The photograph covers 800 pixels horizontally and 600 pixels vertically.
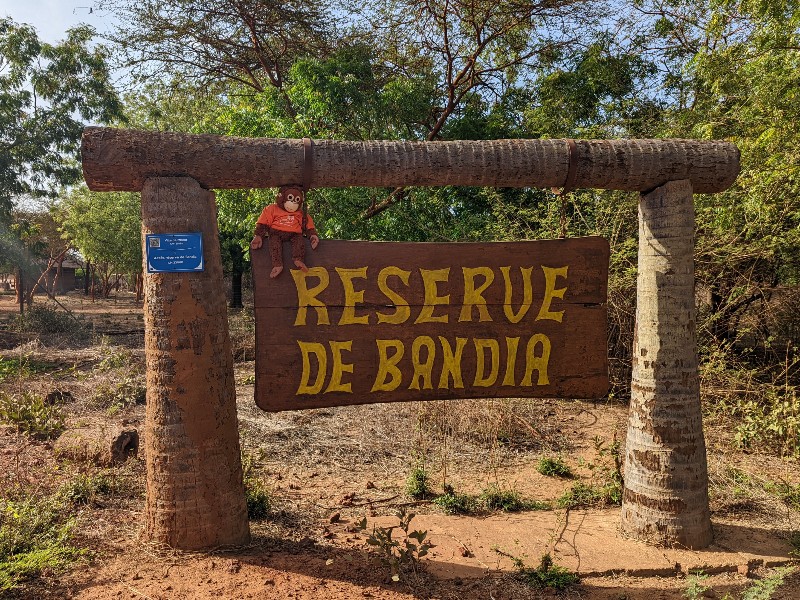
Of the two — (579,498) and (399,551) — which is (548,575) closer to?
(399,551)

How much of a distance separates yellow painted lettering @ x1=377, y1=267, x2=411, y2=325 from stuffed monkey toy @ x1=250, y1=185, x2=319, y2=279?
454 millimetres

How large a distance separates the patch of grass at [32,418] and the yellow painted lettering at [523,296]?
465cm

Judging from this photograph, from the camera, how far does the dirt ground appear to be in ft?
9.86

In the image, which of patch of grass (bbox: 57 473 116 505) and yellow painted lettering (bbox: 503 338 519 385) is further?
patch of grass (bbox: 57 473 116 505)

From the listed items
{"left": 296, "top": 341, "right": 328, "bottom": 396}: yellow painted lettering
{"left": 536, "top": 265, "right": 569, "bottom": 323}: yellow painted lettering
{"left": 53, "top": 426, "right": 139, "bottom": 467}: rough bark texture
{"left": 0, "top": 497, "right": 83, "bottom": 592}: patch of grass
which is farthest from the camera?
{"left": 53, "top": 426, "right": 139, "bottom": 467}: rough bark texture

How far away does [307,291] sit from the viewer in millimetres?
3254

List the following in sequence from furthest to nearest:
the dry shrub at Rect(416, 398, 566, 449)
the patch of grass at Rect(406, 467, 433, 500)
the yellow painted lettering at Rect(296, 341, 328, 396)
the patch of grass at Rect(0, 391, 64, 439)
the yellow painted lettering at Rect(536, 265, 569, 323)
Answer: the dry shrub at Rect(416, 398, 566, 449) → the patch of grass at Rect(0, 391, 64, 439) → the patch of grass at Rect(406, 467, 433, 500) → the yellow painted lettering at Rect(536, 265, 569, 323) → the yellow painted lettering at Rect(296, 341, 328, 396)

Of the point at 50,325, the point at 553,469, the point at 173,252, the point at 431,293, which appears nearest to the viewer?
the point at 173,252

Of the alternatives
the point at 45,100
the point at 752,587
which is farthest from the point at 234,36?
the point at 752,587

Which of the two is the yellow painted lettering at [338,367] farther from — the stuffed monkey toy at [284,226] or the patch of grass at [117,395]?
the patch of grass at [117,395]

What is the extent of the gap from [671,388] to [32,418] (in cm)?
576

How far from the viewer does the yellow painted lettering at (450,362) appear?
3436 mm

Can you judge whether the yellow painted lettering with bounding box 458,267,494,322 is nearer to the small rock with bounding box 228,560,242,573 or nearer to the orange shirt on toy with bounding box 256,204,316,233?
the orange shirt on toy with bounding box 256,204,316,233

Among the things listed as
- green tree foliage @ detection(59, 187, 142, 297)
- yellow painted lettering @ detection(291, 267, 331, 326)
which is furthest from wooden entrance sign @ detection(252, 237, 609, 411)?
green tree foliage @ detection(59, 187, 142, 297)
